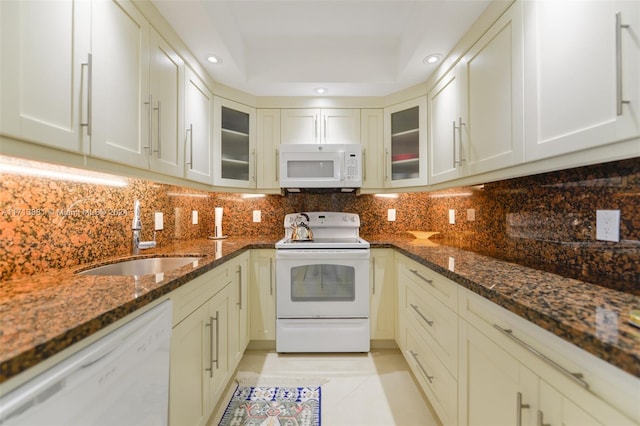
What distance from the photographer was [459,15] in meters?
1.46

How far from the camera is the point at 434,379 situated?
1.39 metres

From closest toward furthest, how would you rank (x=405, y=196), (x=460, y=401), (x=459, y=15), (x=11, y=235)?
1. (x=11, y=235)
2. (x=460, y=401)
3. (x=459, y=15)
4. (x=405, y=196)

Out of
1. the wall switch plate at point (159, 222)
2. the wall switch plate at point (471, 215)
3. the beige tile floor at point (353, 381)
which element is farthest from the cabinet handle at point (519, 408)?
the wall switch plate at point (159, 222)

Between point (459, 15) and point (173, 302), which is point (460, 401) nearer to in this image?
point (173, 302)

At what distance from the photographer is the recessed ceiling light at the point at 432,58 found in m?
1.84

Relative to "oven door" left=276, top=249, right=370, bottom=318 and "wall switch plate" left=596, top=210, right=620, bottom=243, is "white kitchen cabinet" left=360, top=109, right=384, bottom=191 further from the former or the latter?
"wall switch plate" left=596, top=210, right=620, bottom=243

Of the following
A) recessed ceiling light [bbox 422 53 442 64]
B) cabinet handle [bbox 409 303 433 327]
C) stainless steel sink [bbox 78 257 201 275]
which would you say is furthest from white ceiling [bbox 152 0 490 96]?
cabinet handle [bbox 409 303 433 327]

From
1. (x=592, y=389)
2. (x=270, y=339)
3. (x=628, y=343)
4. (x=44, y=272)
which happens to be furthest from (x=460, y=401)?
(x=44, y=272)

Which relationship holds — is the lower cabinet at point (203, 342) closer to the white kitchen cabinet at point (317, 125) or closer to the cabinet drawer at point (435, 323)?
the cabinet drawer at point (435, 323)

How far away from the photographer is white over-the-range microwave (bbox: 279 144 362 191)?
2.33 meters

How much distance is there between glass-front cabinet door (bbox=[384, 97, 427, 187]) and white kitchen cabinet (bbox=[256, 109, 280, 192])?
102 centimetres

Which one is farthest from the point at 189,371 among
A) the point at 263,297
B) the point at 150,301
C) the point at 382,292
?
the point at 382,292

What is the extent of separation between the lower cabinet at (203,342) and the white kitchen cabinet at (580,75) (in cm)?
156

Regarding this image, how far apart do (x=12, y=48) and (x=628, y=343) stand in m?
1.65
